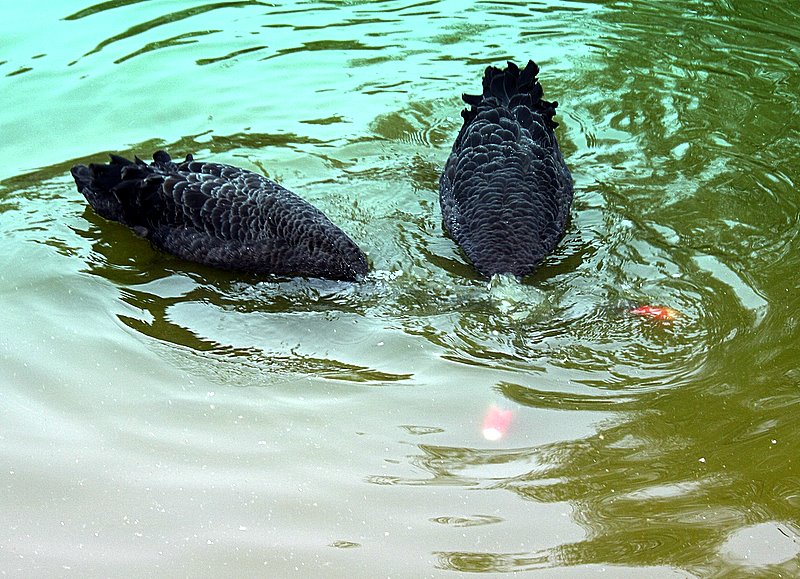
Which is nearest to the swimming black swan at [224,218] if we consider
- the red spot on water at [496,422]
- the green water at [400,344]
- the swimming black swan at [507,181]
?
the green water at [400,344]

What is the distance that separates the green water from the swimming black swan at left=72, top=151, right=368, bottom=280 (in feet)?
0.54

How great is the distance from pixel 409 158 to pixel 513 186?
1566 millimetres

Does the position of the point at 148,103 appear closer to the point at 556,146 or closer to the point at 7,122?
the point at 7,122

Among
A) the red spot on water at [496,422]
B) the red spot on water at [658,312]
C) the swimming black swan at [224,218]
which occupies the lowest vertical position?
the red spot on water at [496,422]

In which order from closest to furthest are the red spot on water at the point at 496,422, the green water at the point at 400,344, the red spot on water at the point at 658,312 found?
the green water at the point at 400,344 → the red spot on water at the point at 496,422 → the red spot on water at the point at 658,312

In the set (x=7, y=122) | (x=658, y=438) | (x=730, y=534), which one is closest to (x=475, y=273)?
(x=658, y=438)

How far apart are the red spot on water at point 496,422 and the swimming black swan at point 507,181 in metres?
1.36

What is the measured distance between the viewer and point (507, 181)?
276 inches

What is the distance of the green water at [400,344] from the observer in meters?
4.41

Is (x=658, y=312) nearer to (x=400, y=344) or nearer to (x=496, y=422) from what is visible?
(x=496, y=422)

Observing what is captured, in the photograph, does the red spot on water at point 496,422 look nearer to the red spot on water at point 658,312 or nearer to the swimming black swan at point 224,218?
the red spot on water at point 658,312

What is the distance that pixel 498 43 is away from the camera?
34.5 feet

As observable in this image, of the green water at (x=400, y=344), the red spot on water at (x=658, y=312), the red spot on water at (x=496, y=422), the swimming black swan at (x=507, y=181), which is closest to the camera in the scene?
the green water at (x=400, y=344)

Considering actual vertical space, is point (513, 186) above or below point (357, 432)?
above
